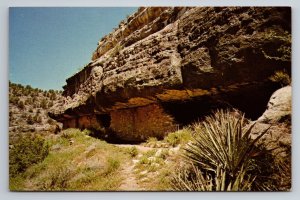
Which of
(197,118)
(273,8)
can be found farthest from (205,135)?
(273,8)

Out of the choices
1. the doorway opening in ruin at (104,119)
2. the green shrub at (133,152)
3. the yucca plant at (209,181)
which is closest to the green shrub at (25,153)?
the green shrub at (133,152)

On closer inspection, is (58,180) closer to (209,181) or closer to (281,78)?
(209,181)

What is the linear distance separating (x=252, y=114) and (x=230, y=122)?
79cm

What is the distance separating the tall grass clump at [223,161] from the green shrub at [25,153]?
1.82m

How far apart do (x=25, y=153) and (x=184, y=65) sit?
8.10ft

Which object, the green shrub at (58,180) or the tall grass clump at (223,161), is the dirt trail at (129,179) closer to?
the tall grass clump at (223,161)

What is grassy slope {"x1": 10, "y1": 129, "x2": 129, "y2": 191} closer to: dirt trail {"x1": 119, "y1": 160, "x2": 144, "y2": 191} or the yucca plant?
dirt trail {"x1": 119, "y1": 160, "x2": 144, "y2": 191}

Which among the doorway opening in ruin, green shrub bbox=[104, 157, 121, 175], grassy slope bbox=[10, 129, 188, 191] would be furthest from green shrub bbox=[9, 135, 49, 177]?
the doorway opening in ruin

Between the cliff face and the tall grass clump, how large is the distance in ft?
2.61

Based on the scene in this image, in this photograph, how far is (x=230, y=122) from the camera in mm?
3615

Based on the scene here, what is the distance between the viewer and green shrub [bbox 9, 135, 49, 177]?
13.1ft

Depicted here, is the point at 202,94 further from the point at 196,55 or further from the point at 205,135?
the point at 205,135

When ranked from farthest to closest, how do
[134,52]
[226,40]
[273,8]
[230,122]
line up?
[134,52]
[226,40]
[273,8]
[230,122]

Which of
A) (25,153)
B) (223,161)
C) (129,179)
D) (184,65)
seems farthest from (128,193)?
(184,65)
